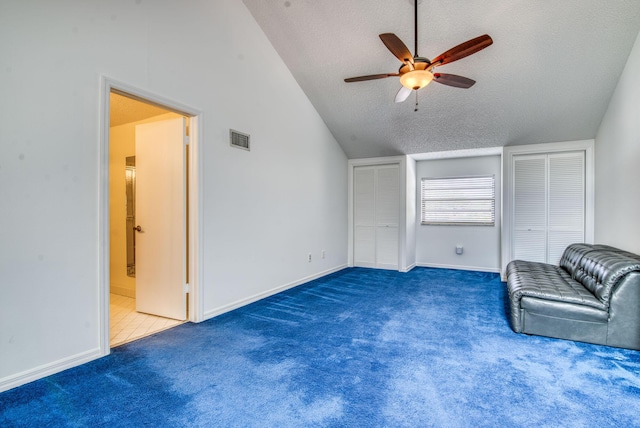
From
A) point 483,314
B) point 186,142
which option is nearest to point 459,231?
point 483,314

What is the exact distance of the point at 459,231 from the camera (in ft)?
21.0

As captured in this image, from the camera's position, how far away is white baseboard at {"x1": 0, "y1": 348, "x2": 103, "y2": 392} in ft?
6.74

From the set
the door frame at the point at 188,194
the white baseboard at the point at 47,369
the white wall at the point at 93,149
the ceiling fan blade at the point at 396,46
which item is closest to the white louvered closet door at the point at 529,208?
the ceiling fan blade at the point at 396,46

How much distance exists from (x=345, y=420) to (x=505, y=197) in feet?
15.7

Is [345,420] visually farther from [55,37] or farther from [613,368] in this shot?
[55,37]

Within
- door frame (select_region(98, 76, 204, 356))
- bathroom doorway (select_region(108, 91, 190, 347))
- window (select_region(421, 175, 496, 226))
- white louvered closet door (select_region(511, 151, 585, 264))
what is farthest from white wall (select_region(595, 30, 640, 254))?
bathroom doorway (select_region(108, 91, 190, 347))

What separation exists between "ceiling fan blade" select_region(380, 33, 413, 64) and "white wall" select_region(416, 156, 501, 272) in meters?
4.10

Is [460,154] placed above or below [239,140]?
above

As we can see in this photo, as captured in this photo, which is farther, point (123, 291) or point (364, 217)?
point (364, 217)

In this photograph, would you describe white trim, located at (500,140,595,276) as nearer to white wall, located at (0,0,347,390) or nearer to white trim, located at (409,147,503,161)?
white trim, located at (409,147,503,161)

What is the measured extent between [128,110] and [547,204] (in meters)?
6.00

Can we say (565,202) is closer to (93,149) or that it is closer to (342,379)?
(342,379)

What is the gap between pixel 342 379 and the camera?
2.19 meters

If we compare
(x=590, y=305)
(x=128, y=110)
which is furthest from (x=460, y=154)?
(x=128, y=110)
